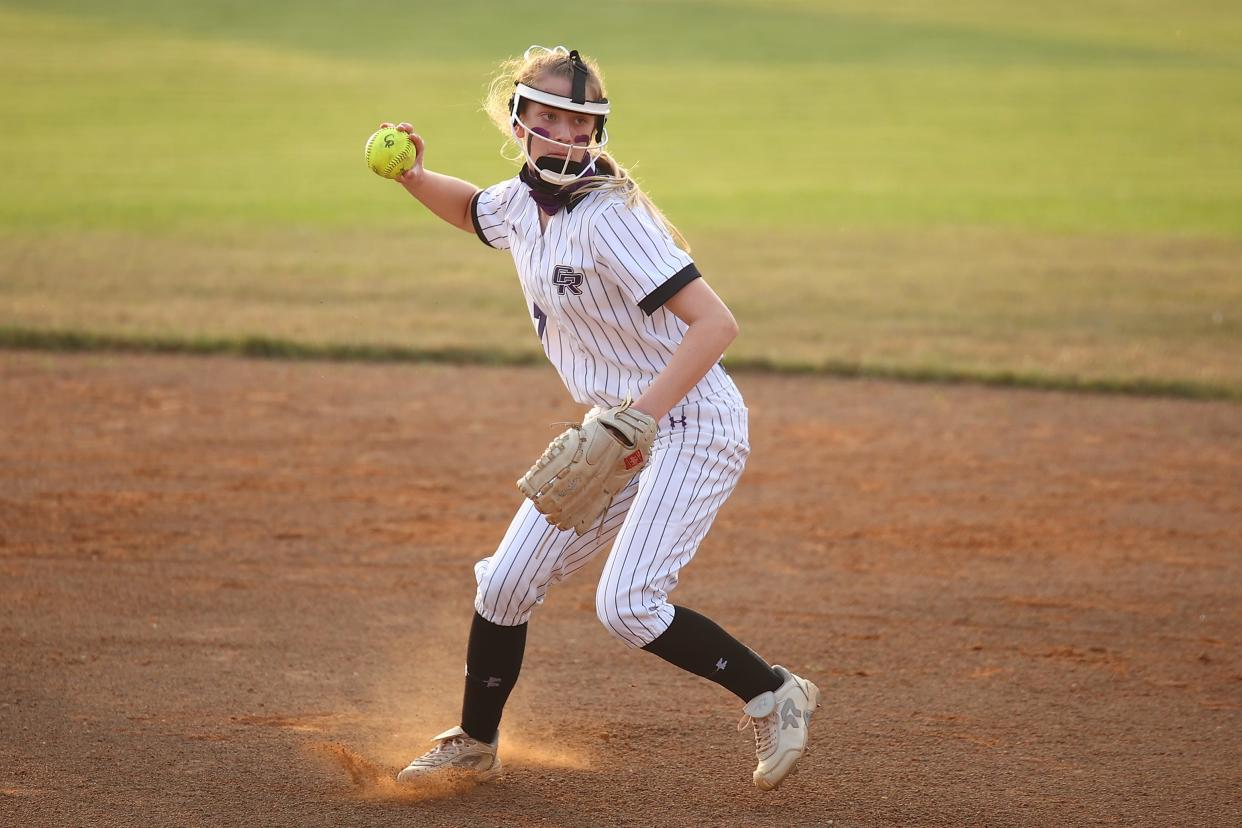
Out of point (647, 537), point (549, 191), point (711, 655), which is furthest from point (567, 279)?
point (711, 655)

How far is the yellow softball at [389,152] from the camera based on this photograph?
3854mm

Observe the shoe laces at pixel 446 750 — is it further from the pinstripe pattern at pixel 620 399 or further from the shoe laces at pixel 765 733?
the shoe laces at pixel 765 733

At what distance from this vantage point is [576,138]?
3.55m

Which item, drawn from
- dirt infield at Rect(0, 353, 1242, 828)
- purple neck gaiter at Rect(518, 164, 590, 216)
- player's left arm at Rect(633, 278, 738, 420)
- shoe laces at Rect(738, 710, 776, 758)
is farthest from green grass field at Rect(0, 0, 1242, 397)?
player's left arm at Rect(633, 278, 738, 420)

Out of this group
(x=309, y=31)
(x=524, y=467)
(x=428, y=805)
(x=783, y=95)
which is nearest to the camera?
(x=428, y=805)

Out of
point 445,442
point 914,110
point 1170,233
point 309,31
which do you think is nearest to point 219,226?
point 445,442

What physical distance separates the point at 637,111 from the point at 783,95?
396 centimetres

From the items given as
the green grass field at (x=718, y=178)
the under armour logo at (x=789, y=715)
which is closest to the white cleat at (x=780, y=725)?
the under armour logo at (x=789, y=715)

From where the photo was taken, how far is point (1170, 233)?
1502cm

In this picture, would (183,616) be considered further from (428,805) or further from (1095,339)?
(1095,339)

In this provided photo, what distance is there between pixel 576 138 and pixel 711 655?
1.37 metres

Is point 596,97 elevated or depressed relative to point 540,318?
elevated

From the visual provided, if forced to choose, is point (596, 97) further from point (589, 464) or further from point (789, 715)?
point (789, 715)

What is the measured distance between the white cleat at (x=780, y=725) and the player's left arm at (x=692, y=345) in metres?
0.86
